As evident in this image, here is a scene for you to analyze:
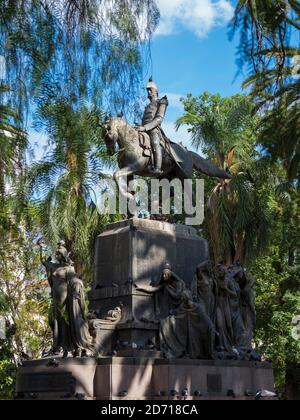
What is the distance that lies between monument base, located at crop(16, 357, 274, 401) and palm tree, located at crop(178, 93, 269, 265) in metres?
11.5

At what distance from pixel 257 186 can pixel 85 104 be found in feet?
71.5

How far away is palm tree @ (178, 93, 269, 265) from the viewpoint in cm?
2575

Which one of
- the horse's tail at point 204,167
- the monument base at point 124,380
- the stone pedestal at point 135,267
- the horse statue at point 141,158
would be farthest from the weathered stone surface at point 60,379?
the horse's tail at point 204,167

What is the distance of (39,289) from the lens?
3125 cm

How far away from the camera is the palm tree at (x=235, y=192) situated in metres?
25.8

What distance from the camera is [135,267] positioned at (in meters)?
14.5

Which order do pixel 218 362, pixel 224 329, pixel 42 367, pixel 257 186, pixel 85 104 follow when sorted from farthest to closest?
1. pixel 257 186
2. pixel 224 329
3. pixel 218 362
4. pixel 42 367
5. pixel 85 104

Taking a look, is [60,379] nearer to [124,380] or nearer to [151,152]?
[124,380]

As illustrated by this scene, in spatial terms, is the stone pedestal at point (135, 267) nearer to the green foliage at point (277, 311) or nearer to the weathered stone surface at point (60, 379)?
the weathered stone surface at point (60, 379)

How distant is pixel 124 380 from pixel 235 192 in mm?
14180

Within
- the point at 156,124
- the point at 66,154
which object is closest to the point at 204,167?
the point at 156,124

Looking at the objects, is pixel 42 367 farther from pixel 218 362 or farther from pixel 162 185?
pixel 162 185

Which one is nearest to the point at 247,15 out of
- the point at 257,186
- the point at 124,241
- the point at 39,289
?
the point at 124,241

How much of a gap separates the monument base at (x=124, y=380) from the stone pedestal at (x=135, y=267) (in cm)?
72
